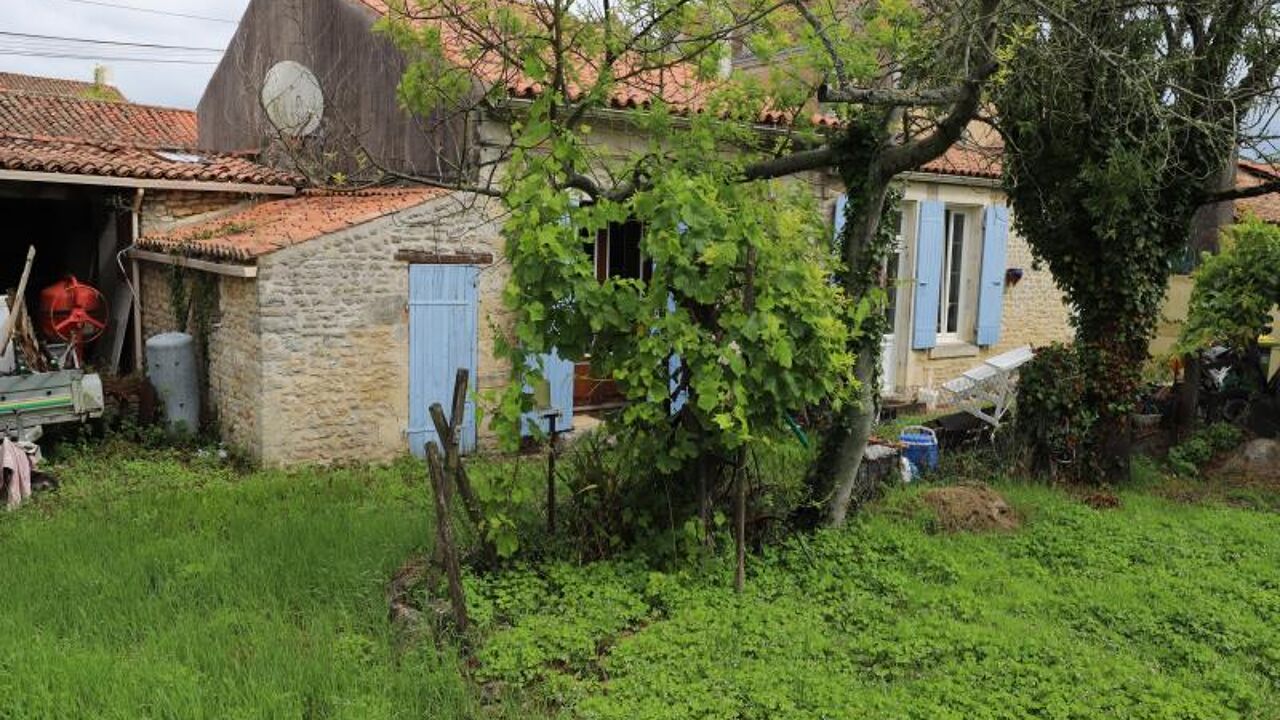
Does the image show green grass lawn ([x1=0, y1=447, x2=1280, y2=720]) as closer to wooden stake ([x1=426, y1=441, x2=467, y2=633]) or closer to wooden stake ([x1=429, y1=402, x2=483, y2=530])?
wooden stake ([x1=426, y1=441, x2=467, y2=633])

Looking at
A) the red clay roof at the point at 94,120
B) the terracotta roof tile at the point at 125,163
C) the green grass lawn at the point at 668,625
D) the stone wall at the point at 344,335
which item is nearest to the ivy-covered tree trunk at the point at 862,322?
the green grass lawn at the point at 668,625

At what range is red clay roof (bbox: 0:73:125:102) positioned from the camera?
24141 mm

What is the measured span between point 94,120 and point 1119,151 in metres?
15.1

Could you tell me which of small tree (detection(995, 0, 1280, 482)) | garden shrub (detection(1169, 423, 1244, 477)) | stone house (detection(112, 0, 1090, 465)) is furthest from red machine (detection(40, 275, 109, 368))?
garden shrub (detection(1169, 423, 1244, 477))

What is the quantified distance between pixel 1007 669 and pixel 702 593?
5.04 feet

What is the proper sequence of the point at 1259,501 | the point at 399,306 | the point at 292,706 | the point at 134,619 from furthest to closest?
the point at 399,306
the point at 1259,501
the point at 134,619
the point at 292,706

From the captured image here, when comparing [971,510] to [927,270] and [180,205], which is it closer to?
[927,270]

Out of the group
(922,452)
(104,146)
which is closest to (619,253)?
(922,452)

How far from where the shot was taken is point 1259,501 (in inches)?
292

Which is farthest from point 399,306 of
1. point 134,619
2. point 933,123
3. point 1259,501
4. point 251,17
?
point 1259,501

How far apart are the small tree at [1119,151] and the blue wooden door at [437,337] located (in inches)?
203

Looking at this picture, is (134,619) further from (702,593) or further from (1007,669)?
(1007,669)

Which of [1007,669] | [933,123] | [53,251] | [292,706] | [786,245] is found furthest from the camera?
[53,251]

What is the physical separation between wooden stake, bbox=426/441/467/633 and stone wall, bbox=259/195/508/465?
392 cm
